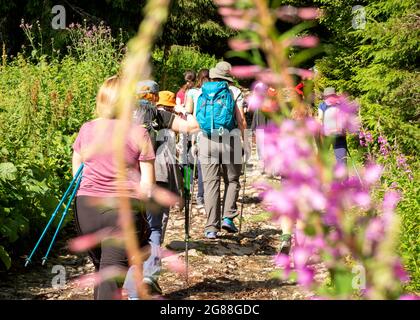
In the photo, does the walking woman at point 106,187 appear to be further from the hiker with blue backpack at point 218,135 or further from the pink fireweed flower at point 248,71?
the hiker with blue backpack at point 218,135

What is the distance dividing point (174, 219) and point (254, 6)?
8.34 m

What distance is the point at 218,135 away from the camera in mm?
7668

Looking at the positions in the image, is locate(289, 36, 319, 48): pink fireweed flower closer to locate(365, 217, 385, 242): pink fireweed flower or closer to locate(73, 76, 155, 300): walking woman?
locate(365, 217, 385, 242): pink fireweed flower

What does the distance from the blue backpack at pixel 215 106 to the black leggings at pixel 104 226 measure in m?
3.40

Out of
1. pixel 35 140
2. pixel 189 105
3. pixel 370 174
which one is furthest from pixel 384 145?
pixel 370 174

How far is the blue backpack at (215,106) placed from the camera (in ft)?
24.6

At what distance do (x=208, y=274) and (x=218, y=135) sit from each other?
1803 mm

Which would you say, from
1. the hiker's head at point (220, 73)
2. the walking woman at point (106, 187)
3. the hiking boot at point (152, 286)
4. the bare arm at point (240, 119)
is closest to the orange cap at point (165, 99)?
the hiker's head at point (220, 73)

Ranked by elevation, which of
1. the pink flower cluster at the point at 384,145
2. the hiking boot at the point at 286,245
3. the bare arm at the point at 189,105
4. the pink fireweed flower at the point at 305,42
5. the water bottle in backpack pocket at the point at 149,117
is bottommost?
the hiking boot at the point at 286,245

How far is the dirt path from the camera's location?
5.91 meters

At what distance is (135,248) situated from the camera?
0.78 meters

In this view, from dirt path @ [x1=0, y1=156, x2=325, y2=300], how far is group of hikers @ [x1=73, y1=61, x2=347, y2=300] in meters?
0.35
